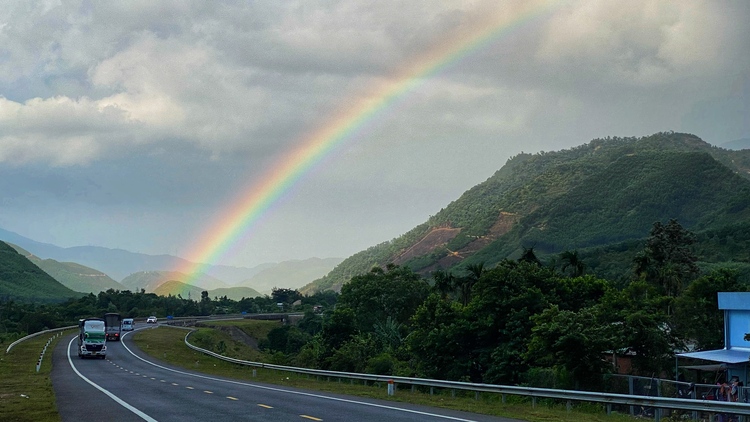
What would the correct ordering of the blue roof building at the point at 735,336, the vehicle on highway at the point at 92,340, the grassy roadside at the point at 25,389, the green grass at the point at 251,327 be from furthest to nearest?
the green grass at the point at 251,327
the vehicle on highway at the point at 92,340
the blue roof building at the point at 735,336
the grassy roadside at the point at 25,389

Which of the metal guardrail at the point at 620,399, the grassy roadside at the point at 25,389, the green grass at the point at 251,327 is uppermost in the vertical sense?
the metal guardrail at the point at 620,399

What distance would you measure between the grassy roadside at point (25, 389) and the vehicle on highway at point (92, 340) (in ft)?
9.54

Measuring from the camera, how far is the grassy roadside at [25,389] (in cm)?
2395

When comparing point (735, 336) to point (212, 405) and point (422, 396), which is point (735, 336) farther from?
point (212, 405)

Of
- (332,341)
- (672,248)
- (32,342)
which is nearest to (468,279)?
(672,248)

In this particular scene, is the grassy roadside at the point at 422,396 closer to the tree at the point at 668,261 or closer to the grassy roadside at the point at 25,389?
the grassy roadside at the point at 25,389

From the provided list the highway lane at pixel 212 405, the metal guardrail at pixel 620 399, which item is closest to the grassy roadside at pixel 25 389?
the highway lane at pixel 212 405

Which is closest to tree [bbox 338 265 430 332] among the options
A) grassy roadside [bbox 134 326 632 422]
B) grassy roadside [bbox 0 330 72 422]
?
grassy roadside [bbox 134 326 632 422]

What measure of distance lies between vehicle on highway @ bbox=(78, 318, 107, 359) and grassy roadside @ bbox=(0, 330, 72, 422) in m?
2.91

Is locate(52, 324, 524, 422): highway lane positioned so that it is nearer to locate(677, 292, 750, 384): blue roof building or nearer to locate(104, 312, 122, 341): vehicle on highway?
locate(677, 292, 750, 384): blue roof building

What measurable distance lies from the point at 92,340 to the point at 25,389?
33.6 metres

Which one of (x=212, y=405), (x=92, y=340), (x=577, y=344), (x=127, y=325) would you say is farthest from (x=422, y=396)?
(x=127, y=325)

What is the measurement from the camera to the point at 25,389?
117ft

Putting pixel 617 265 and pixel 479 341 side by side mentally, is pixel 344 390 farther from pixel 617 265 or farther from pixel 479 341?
pixel 617 265
